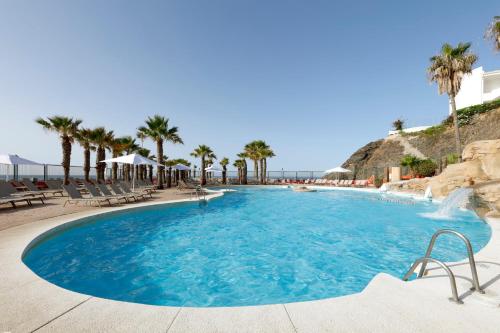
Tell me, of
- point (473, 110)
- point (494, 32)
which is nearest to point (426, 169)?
point (494, 32)

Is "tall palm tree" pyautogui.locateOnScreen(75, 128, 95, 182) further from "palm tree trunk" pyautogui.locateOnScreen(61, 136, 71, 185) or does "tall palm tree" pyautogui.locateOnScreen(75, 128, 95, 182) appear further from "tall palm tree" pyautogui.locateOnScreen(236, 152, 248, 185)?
"tall palm tree" pyautogui.locateOnScreen(236, 152, 248, 185)

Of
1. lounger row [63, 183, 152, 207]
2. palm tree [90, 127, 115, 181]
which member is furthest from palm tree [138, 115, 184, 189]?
lounger row [63, 183, 152, 207]

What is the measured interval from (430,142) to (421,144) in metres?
1.20

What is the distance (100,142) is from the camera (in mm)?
21297

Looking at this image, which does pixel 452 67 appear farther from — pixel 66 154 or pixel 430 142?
pixel 66 154

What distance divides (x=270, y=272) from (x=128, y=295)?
2.73 meters

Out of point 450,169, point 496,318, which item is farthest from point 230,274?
point 450,169

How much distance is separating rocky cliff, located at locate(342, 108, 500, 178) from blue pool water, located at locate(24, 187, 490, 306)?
21225 millimetres

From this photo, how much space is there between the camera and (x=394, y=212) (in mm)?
10789

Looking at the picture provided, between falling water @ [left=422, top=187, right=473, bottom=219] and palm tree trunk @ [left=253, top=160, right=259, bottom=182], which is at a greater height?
palm tree trunk @ [left=253, top=160, right=259, bottom=182]

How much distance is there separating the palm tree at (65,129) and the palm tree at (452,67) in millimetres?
29714

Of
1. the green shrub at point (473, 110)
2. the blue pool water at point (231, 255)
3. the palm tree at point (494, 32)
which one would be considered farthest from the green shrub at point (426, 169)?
the blue pool water at point (231, 255)

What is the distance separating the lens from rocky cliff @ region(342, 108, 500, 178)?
27014mm

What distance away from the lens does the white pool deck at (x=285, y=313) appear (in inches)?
80.6
